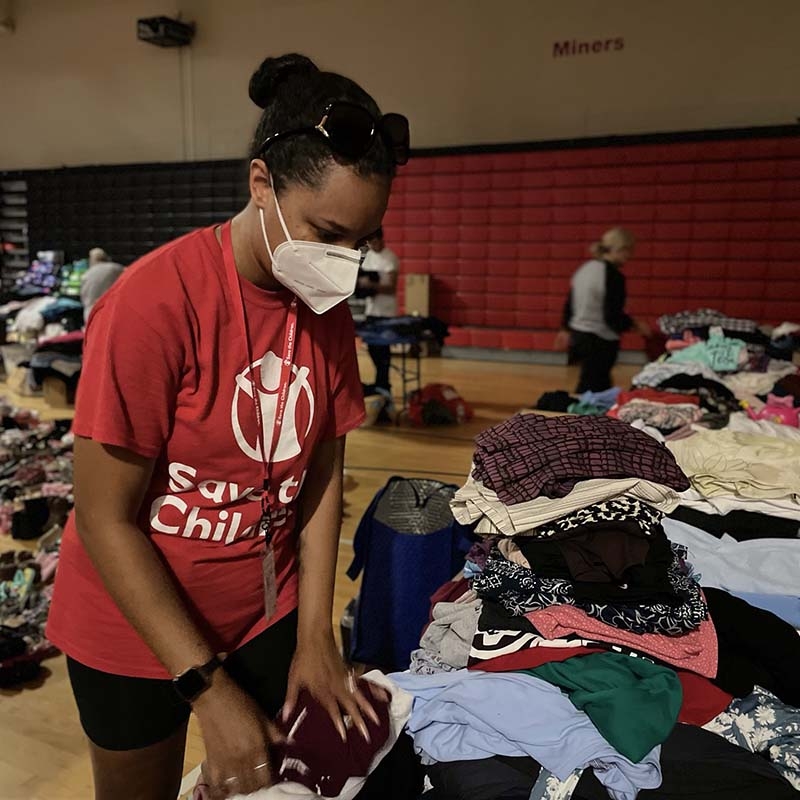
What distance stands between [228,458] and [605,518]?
857 mm

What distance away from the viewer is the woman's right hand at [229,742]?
0.90 meters

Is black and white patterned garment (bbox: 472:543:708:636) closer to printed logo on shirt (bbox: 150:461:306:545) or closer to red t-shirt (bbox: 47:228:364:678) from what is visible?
red t-shirt (bbox: 47:228:364:678)

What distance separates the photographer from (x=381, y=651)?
7.60 feet

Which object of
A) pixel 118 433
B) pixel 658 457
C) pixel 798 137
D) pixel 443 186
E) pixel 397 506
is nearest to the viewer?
pixel 118 433

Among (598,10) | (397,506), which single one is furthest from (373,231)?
(598,10)

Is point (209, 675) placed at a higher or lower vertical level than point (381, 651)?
higher

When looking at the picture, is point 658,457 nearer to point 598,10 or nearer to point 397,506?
point 397,506

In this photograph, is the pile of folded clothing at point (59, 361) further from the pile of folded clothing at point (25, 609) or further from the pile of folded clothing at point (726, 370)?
the pile of folded clothing at point (726, 370)

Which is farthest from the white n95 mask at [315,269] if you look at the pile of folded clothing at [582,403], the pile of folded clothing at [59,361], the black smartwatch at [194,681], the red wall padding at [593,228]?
the red wall padding at [593,228]

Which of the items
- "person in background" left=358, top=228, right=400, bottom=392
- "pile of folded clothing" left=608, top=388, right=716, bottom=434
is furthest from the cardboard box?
"pile of folded clothing" left=608, top=388, right=716, bottom=434

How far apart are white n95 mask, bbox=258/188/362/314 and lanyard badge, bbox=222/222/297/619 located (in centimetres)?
5

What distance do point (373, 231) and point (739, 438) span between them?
1898 mm

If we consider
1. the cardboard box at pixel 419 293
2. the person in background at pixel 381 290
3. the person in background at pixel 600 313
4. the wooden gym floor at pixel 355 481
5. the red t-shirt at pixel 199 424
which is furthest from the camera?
the cardboard box at pixel 419 293

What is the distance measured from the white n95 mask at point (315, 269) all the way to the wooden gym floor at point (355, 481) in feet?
4.70
